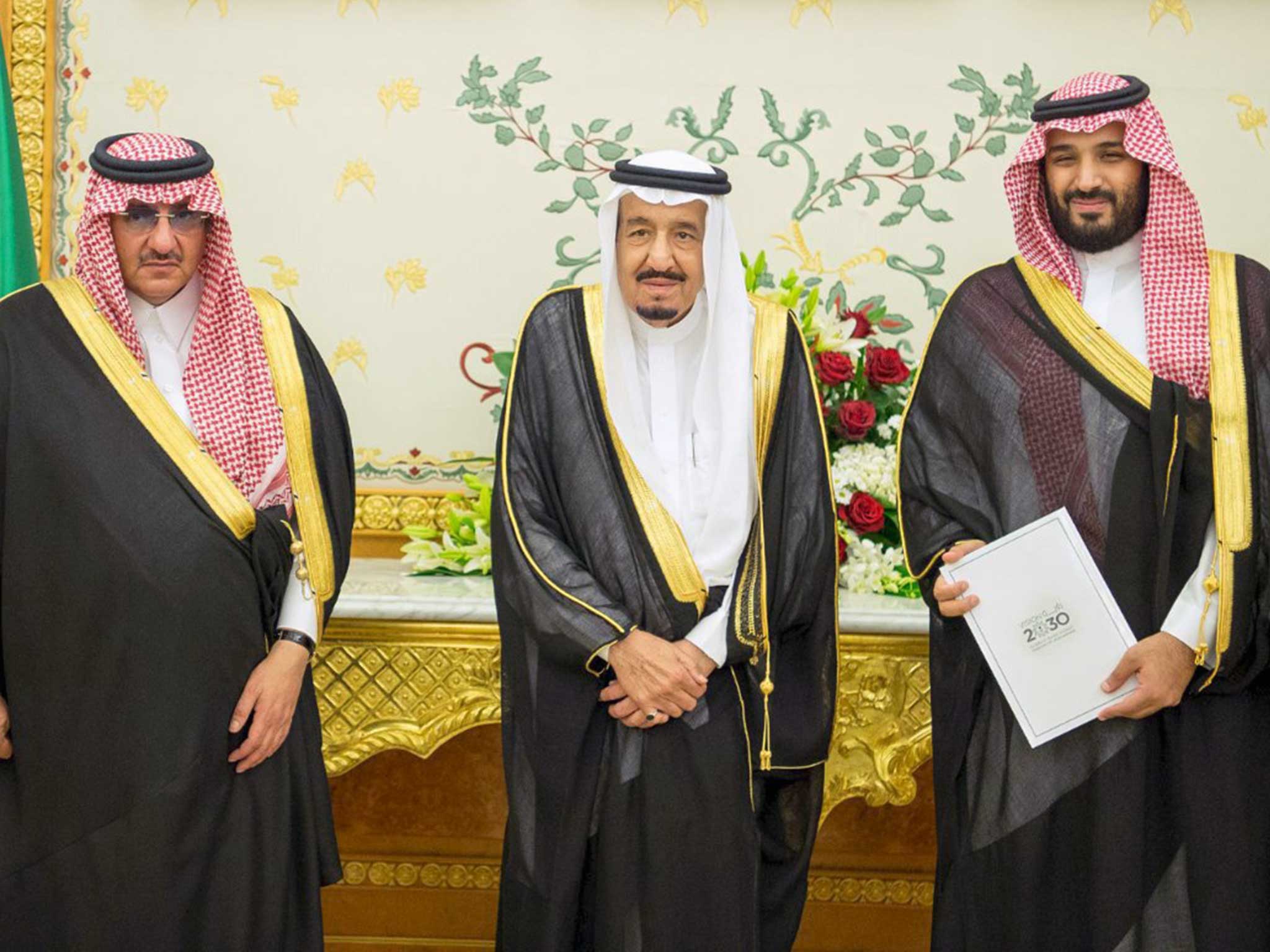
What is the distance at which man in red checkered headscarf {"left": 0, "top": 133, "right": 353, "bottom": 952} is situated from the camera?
270cm

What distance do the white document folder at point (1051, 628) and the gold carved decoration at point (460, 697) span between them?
24.4 inches

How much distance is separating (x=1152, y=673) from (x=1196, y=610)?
139 millimetres

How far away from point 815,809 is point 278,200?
89.7 inches

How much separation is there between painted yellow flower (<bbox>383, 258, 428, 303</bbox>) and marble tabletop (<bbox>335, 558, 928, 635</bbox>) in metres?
1.01

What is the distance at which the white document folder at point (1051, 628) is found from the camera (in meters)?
2.74

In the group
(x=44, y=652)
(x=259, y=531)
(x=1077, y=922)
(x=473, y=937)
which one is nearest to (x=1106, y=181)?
(x=1077, y=922)

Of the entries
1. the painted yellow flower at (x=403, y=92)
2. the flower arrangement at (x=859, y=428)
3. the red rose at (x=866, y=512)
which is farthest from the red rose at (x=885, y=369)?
the painted yellow flower at (x=403, y=92)

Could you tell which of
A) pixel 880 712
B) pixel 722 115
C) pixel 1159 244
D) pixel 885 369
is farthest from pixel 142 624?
pixel 722 115

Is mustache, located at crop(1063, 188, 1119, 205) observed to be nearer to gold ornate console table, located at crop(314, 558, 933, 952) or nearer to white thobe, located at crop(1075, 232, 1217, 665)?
white thobe, located at crop(1075, 232, 1217, 665)

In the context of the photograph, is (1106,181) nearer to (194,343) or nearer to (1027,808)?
(1027,808)

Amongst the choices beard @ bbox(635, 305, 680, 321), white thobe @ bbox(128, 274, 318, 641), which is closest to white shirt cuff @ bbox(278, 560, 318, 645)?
white thobe @ bbox(128, 274, 318, 641)

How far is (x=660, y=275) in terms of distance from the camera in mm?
2953

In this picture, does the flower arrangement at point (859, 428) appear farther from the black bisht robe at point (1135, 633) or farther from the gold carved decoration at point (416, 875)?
the gold carved decoration at point (416, 875)

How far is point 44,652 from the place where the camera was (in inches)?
107
